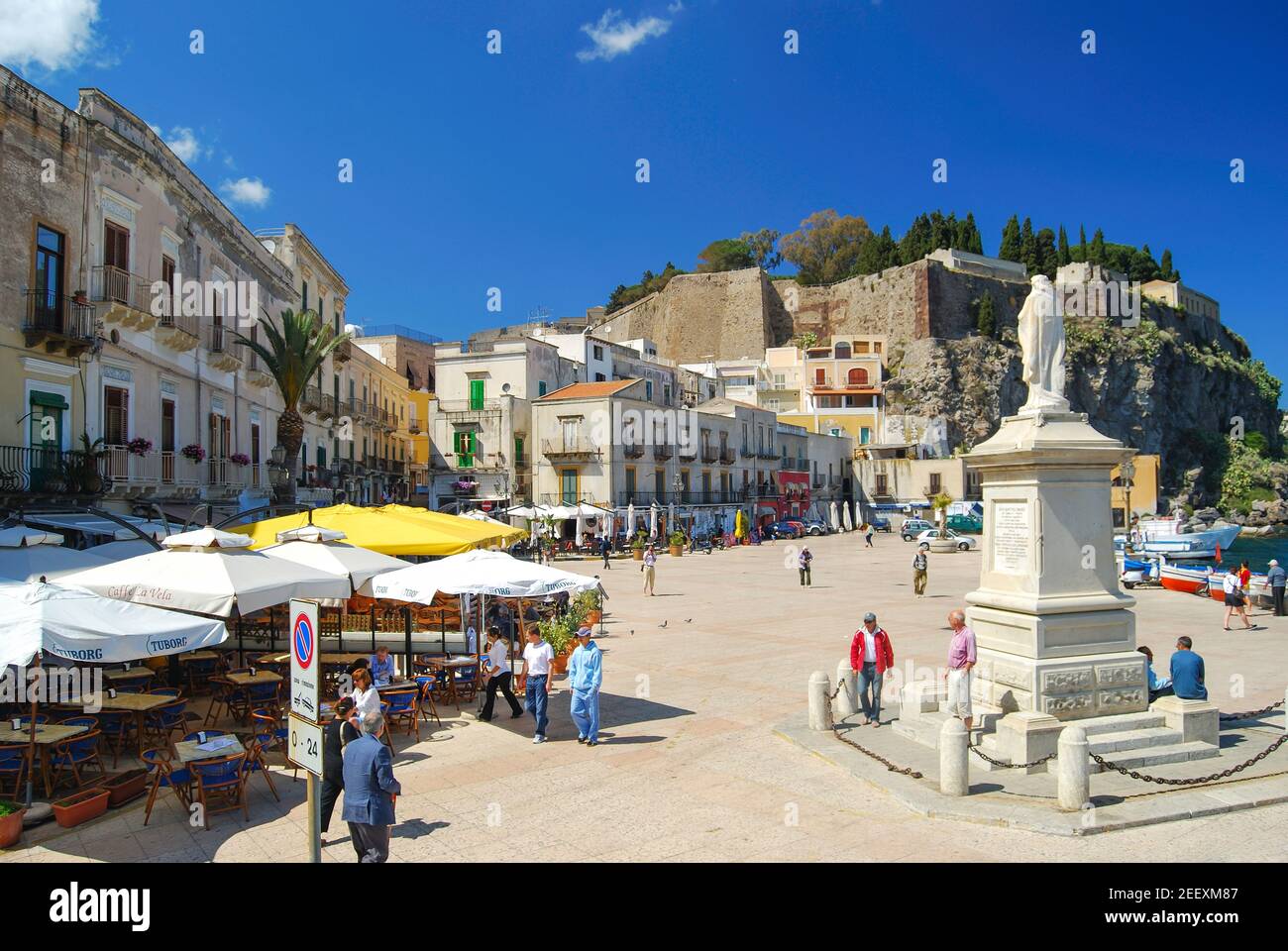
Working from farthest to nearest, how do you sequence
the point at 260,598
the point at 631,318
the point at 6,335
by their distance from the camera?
1. the point at 631,318
2. the point at 6,335
3. the point at 260,598

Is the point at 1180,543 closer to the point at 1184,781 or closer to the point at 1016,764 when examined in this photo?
the point at 1184,781

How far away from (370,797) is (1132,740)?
7.48 m

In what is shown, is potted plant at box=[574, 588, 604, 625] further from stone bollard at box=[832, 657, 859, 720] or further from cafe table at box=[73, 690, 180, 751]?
cafe table at box=[73, 690, 180, 751]

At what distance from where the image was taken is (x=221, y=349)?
23516mm

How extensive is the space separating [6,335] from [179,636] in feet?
36.3

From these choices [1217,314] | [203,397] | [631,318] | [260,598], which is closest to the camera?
[260,598]

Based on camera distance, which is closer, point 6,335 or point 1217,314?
point 6,335

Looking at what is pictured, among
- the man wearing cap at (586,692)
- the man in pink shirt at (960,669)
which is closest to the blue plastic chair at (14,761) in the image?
the man wearing cap at (586,692)

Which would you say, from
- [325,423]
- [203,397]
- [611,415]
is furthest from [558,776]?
[611,415]

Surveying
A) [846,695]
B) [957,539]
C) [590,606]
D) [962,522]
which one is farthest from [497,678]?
[962,522]

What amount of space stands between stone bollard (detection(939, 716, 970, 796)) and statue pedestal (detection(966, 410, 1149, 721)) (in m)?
1.11

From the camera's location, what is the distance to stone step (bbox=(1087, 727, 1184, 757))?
8.66 meters
